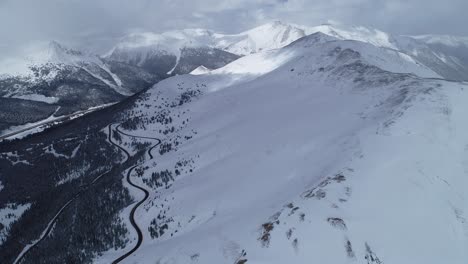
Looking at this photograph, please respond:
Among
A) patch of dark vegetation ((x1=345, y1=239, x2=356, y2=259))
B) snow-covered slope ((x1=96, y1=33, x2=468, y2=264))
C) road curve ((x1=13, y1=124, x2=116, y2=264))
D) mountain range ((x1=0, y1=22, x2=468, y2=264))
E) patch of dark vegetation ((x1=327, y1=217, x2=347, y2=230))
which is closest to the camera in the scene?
patch of dark vegetation ((x1=345, y1=239, x2=356, y2=259))

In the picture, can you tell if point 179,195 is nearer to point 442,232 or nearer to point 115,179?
point 115,179

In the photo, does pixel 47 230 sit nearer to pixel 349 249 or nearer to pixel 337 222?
pixel 337 222

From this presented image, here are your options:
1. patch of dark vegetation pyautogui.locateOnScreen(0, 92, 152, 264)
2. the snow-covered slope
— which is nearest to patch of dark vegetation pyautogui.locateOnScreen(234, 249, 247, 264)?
the snow-covered slope

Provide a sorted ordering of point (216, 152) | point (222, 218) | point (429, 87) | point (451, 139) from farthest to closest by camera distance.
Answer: point (216, 152) → point (429, 87) → point (222, 218) → point (451, 139)

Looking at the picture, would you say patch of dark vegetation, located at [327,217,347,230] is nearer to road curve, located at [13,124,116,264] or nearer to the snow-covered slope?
the snow-covered slope

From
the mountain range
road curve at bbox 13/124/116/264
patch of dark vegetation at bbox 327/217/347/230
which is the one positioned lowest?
road curve at bbox 13/124/116/264

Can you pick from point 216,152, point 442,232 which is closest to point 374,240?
point 442,232

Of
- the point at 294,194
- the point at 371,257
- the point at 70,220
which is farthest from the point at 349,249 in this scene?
the point at 70,220

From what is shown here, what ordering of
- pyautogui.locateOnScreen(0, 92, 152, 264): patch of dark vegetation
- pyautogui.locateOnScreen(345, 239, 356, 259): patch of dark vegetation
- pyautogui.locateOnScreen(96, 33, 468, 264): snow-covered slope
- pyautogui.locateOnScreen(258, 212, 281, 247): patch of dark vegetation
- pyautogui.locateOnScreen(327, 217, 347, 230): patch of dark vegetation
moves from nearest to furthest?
pyautogui.locateOnScreen(345, 239, 356, 259): patch of dark vegetation < pyautogui.locateOnScreen(96, 33, 468, 264): snow-covered slope < pyautogui.locateOnScreen(327, 217, 347, 230): patch of dark vegetation < pyautogui.locateOnScreen(258, 212, 281, 247): patch of dark vegetation < pyautogui.locateOnScreen(0, 92, 152, 264): patch of dark vegetation
